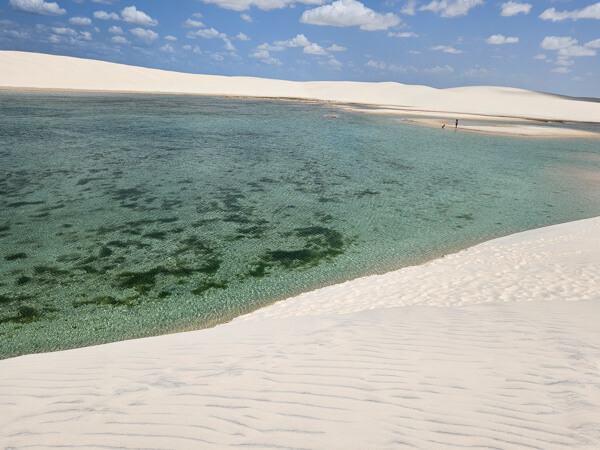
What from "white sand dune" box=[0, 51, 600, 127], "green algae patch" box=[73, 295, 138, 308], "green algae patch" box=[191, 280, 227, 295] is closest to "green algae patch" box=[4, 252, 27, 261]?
"green algae patch" box=[73, 295, 138, 308]

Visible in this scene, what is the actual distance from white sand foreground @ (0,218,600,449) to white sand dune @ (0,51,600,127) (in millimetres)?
58603

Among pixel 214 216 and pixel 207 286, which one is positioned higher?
pixel 214 216

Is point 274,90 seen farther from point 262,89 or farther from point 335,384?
point 335,384

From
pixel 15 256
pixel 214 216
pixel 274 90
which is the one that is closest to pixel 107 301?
pixel 15 256

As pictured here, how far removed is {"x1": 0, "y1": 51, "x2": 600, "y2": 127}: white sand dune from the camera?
6438 centimetres

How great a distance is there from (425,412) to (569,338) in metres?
2.65

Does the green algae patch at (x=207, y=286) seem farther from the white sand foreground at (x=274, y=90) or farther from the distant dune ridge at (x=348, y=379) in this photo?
the white sand foreground at (x=274, y=90)

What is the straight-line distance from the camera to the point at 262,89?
3777 inches

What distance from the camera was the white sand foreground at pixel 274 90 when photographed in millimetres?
63094

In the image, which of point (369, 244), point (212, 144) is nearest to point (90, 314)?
point (369, 244)

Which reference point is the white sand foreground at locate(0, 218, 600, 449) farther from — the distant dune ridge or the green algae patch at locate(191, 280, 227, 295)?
the green algae patch at locate(191, 280, 227, 295)

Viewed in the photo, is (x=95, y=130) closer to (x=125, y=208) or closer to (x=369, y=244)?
(x=125, y=208)

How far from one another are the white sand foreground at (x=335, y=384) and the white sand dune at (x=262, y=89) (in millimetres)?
58603

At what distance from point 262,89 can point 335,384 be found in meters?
99.3
